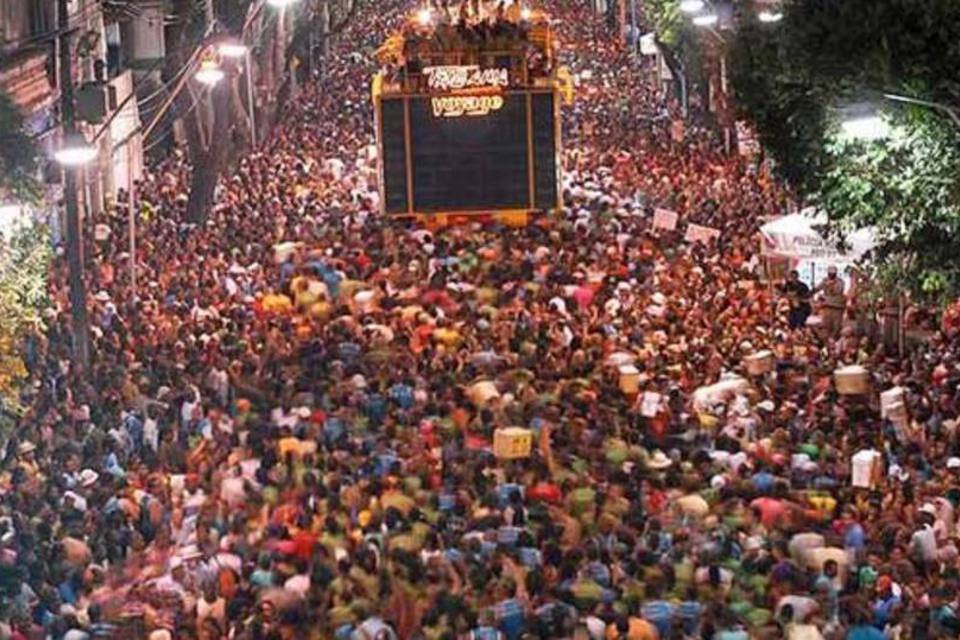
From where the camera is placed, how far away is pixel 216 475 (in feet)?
64.7

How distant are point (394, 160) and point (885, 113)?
1480 cm

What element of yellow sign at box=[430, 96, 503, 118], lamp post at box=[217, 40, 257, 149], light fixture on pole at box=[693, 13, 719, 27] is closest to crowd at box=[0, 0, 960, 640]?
yellow sign at box=[430, 96, 503, 118]

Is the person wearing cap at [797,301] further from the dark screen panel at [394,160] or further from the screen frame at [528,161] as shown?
the dark screen panel at [394,160]

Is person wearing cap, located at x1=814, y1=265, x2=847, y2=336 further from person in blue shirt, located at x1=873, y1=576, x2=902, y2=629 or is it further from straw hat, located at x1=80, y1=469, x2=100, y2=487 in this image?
person in blue shirt, located at x1=873, y1=576, x2=902, y2=629

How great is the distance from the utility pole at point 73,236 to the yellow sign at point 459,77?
31.1ft

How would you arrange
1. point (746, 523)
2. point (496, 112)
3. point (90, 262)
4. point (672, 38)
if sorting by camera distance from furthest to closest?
point (672, 38), point (496, 112), point (90, 262), point (746, 523)

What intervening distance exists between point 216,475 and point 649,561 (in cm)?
500

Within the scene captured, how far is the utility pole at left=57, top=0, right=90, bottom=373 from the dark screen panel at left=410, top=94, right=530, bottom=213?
967 centimetres

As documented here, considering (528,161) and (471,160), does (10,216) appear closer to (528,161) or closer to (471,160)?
(471,160)

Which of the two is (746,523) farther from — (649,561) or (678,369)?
(678,369)

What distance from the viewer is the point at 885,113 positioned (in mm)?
22250

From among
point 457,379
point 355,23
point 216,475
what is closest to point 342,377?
point 457,379

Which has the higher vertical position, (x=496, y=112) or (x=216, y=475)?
(x=496, y=112)

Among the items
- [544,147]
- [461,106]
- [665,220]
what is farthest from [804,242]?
[461,106]
